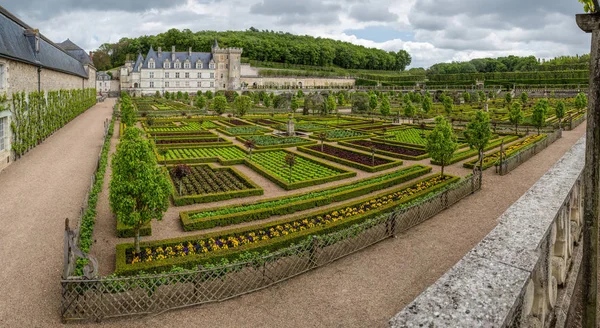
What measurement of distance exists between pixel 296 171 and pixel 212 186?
16.9ft

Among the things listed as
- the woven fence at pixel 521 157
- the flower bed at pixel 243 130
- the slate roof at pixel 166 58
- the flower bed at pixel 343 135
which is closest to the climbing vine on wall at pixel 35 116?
the flower bed at pixel 243 130

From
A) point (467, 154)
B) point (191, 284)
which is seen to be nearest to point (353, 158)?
point (467, 154)

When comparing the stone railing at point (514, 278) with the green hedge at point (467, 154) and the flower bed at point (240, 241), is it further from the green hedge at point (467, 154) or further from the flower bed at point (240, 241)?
the green hedge at point (467, 154)

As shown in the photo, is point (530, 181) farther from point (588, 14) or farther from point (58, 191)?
point (58, 191)

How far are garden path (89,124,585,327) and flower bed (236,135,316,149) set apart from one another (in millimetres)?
16053

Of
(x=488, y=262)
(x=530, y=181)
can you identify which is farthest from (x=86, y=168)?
(x=530, y=181)

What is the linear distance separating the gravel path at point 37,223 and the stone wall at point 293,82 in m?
80.4

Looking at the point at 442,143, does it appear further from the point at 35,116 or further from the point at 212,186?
the point at 35,116

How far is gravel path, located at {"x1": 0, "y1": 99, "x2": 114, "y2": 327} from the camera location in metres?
8.74

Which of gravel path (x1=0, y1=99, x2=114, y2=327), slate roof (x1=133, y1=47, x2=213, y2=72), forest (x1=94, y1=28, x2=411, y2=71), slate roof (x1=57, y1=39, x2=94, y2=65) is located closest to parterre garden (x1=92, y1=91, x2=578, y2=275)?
gravel path (x1=0, y1=99, x2=114, y2=327)

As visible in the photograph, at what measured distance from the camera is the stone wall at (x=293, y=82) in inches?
4112

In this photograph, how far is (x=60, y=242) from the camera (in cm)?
1195

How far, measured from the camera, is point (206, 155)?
25.4 m

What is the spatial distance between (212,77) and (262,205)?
8519cm
